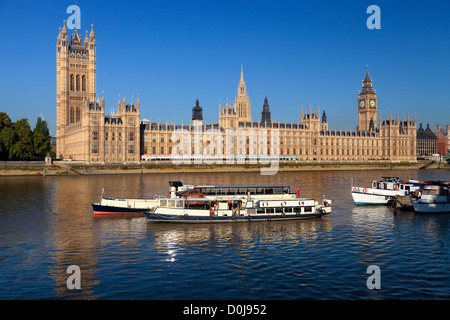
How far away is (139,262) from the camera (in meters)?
27.9

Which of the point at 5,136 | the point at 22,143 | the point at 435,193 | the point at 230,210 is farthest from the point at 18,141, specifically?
the point at 435,193

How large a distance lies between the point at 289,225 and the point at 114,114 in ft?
402

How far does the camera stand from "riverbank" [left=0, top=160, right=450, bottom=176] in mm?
114812

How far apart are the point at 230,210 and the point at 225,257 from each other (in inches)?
533

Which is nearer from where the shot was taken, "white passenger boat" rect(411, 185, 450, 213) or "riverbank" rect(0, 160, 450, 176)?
"white passenger boat" rect(411, 185, 450, 213)

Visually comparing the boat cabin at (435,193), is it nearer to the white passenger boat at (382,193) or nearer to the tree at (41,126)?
the white passenger boat at (382,193)

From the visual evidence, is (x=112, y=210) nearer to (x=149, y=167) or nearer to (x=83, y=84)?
(x=149, y=167)

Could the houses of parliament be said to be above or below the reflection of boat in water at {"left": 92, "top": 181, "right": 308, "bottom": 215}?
above

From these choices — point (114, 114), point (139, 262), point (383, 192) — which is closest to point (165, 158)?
point (114, 114)

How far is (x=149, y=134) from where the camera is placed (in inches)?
5901

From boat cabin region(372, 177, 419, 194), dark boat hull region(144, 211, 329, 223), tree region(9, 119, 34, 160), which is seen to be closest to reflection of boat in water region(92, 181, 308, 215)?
dark boat hull region(144, 211, 329, 223)

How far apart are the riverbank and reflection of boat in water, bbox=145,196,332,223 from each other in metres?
83.3

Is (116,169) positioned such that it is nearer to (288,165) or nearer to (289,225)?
(288,165)

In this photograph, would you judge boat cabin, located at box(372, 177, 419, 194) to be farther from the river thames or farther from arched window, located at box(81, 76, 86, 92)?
arched window, located at box(81, 76, 86, 92)
